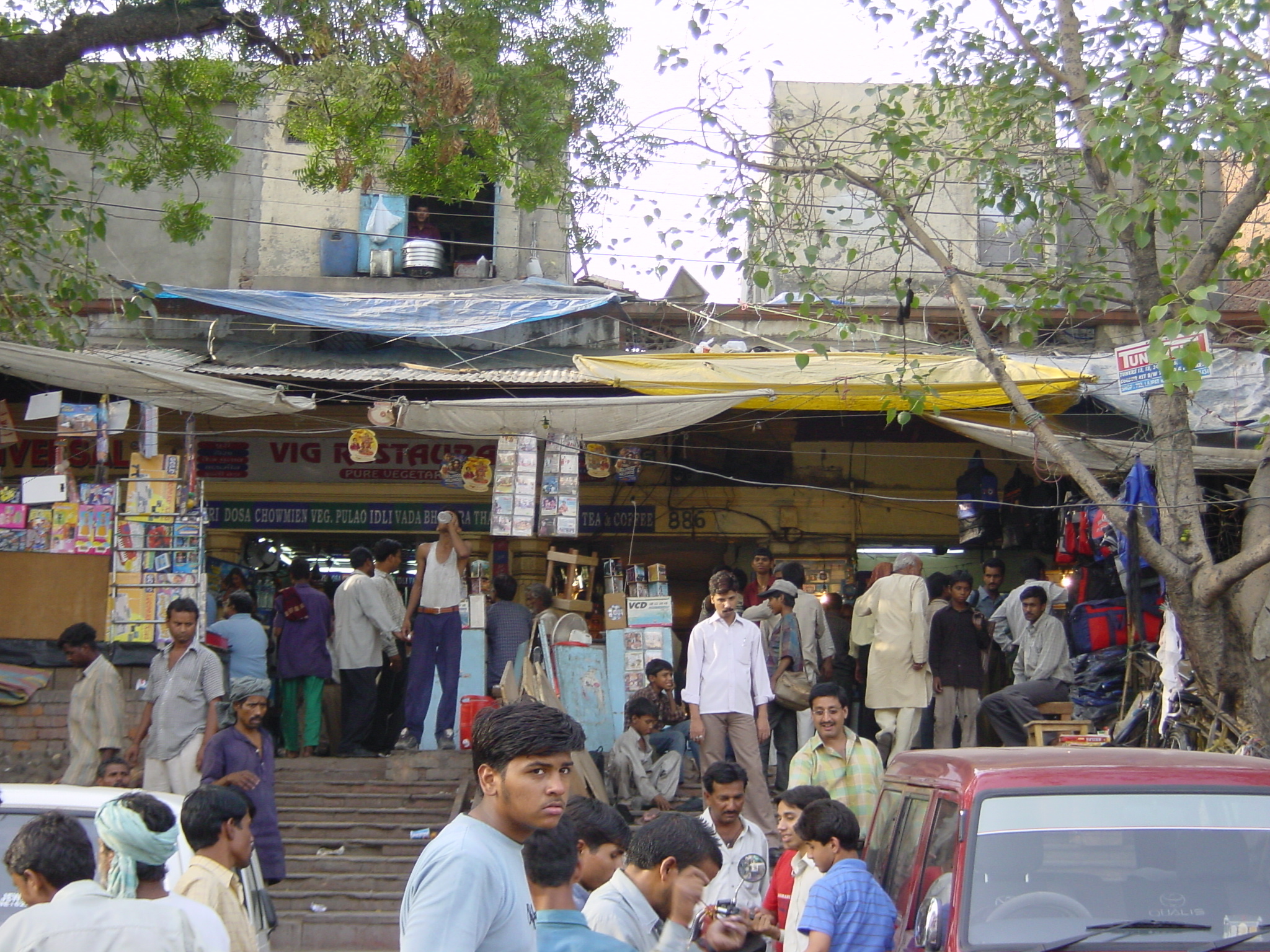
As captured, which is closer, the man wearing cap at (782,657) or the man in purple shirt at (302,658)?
the man wearing cap at (782,657)

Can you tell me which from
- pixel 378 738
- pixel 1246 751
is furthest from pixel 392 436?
pixel 1246 751

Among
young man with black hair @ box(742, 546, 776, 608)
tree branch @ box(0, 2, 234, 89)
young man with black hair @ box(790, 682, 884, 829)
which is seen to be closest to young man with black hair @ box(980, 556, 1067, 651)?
young man with black hair @ box(742, 546, 776, 608)

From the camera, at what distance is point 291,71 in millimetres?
8602

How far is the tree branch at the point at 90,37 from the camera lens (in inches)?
274

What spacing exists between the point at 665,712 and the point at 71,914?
691cm

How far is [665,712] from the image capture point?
9.67 metres

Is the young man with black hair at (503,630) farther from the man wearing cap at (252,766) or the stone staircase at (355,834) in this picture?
the man wearing cap at (252,766)

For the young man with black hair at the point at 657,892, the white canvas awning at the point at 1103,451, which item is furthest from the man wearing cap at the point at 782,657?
the young man with black hair at the point at 657,892

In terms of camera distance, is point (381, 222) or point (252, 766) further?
point (381, 222)

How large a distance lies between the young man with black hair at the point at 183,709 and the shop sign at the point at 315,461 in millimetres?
3976

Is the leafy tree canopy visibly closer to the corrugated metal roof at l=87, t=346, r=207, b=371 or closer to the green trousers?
the corrugated metal roof at l=87, t=346, r=207, b=371

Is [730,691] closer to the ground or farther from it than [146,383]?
closer to the ground

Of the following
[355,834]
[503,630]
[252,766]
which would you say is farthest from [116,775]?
[503,630]

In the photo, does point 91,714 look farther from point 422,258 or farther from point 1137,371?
point 1137,371
